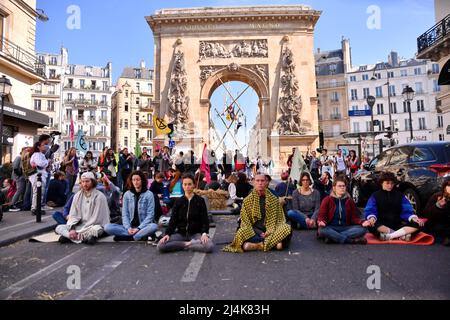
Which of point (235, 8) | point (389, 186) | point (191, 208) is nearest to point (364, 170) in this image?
point (389, 186)

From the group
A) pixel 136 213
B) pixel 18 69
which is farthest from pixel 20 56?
pixel 136 213

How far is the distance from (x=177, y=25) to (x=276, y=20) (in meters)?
7.98

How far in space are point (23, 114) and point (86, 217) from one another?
1376 centimetres

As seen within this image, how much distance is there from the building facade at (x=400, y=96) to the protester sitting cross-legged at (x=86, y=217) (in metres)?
46.1

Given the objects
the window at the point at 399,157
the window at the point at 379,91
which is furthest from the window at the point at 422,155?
the window at the point at 379,91

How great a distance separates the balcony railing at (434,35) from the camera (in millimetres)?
14818

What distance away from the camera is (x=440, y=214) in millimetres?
4930

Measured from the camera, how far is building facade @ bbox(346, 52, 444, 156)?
4678 centimetres

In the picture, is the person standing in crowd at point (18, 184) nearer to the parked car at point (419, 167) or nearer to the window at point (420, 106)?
the parked car at point (419, 167)

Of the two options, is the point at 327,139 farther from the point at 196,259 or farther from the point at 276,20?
the point at 196,259

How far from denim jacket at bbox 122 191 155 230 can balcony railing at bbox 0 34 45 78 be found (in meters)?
14.2

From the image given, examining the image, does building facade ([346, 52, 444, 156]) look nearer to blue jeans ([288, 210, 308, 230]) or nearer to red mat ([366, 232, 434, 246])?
blue jeans ([288, 210, 308, 230])

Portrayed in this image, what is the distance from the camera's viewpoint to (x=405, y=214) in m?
5.20

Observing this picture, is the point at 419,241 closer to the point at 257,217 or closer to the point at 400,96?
the point at 257,217
